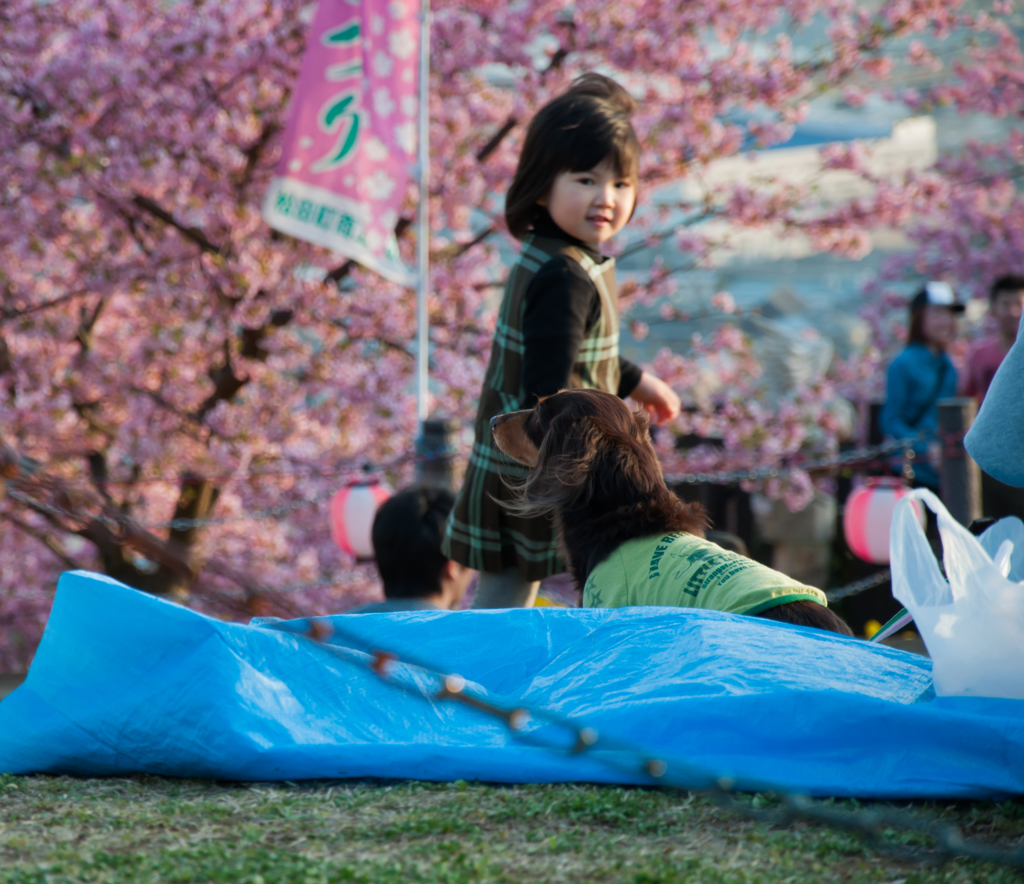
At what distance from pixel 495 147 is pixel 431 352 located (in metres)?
1.37

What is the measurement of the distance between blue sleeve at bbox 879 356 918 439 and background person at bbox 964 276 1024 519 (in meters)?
0.31

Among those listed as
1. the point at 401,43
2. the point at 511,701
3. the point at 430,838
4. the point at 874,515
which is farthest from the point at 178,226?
the point at 430,838

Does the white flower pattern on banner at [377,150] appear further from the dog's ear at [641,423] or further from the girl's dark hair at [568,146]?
the dog's ear at [641,423]

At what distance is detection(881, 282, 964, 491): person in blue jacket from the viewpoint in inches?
200

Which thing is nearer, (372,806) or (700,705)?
(372,806)

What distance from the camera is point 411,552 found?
118 inches

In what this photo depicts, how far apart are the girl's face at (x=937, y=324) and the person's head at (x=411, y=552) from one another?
3.17m

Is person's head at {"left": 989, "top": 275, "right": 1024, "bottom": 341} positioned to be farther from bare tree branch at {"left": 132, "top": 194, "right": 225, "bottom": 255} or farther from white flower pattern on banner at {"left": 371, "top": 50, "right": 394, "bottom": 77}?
bare tree branch at {"left": 132, "top": 194, "right": 225, "bottom": 255}

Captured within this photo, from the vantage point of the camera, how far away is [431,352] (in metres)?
6.55

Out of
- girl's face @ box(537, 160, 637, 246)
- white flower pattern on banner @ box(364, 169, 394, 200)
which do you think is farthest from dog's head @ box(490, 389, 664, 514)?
white flower pattern on banner @ box(364, 169, 394, 200)

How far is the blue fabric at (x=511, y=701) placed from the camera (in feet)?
4.82

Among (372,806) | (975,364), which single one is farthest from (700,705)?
(975,364)

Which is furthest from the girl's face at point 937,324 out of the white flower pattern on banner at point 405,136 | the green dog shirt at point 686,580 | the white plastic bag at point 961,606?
the white plastic bag at point 961,606

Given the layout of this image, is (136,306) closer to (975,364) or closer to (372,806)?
(975,364)
